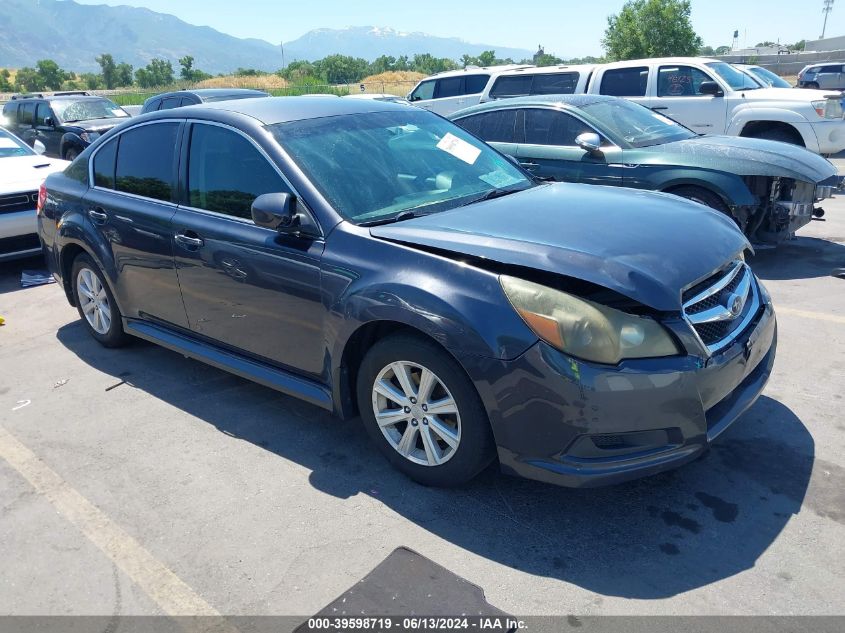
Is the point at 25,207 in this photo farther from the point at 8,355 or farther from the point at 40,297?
the point at 8,355

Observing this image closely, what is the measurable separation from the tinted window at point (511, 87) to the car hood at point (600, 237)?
9.23 meters

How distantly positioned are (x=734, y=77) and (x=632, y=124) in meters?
4.96

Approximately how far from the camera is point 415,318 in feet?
10.1

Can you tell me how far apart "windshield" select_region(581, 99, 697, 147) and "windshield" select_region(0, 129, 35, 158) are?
677 cm

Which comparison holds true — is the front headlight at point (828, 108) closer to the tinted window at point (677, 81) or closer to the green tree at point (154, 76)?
the tinted window at point (677, 81)

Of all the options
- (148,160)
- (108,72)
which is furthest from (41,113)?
(108,72)

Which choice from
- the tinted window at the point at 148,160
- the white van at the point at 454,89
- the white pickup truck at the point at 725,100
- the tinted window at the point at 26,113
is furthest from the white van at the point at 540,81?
the tinted window at the point at 26,113

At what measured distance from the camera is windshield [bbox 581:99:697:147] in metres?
7.12

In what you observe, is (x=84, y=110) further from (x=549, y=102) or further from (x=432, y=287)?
(x=432, y=287)

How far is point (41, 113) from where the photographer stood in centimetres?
1590

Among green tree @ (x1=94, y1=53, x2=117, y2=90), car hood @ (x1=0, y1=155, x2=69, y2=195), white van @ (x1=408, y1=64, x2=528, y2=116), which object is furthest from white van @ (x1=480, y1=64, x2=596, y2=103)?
green tree @ (x1=94, y1=53, x2=117, y2=90)

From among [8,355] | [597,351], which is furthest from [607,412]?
[8,355]

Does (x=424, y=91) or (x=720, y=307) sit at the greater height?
(x=424, y=91)

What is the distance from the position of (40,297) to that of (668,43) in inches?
1426
